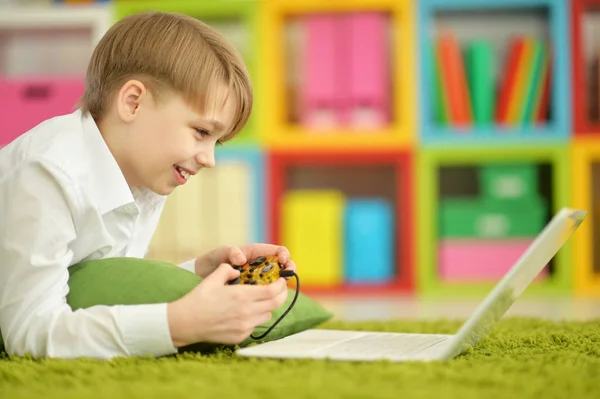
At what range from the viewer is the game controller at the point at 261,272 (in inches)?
36.6

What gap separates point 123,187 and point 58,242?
128 millimetres

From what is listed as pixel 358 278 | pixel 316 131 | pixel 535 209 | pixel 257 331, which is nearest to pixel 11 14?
pixel 316 131

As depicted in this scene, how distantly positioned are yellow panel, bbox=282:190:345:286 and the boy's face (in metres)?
1.51

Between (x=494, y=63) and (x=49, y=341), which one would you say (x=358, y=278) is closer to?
(x=494, y=63)

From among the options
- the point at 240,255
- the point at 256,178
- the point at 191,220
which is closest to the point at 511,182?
the point at 256,178

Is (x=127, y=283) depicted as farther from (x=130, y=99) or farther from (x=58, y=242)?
(x=130, y=99)

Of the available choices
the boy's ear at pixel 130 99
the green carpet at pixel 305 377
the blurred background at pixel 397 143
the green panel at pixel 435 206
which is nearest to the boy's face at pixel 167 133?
the boy's ear at pixel 130 99

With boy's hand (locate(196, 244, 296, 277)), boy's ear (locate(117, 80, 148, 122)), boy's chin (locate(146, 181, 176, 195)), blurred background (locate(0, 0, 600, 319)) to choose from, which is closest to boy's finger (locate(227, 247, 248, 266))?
boy's hand (locate(196, 244, 296, 277))

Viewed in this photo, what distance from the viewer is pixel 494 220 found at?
2506mm

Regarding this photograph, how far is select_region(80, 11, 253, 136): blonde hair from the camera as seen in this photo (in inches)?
39.2

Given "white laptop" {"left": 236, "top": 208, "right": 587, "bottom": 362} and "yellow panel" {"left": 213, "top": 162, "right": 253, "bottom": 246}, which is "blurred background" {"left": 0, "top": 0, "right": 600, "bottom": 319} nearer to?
"yellow panel" {"left": 213, "top": 162, "right": 253, "bottom": 246}

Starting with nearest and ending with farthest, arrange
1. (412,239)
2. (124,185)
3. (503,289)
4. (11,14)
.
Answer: (503,289)
(124,185)
(412,239)
(11,14)

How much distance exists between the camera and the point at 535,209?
98.2 inches

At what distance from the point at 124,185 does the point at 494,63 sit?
6.80 ft
